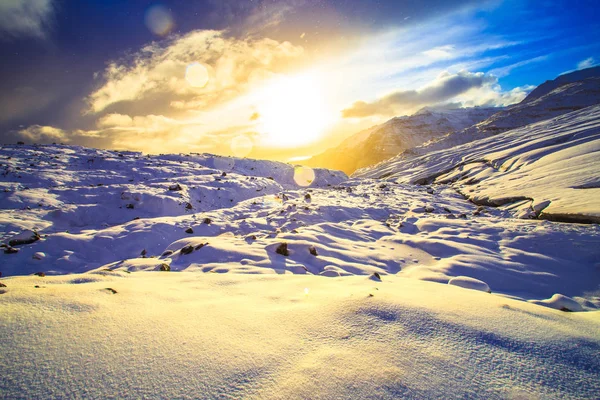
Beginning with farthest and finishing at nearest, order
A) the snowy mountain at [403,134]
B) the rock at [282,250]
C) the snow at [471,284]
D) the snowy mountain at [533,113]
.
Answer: the snowy mountain at [403,134]
the snowy mountain at [533,113]
the rock at [282,250]
the snow at [471,284]

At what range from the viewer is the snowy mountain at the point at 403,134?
123 metres

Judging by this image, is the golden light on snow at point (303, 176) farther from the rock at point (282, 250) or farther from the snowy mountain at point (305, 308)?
the rock at point (282, 250)

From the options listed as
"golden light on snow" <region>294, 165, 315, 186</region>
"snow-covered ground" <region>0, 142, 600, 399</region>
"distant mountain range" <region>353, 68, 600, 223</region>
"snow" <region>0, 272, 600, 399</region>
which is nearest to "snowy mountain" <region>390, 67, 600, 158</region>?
"distant mountain range" <region>353, 68, 600, 223</region>

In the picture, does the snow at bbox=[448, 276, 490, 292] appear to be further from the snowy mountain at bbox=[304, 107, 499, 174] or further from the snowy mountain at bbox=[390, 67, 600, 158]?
the snowy mountain at bbox=[304, 107, 499, 174]

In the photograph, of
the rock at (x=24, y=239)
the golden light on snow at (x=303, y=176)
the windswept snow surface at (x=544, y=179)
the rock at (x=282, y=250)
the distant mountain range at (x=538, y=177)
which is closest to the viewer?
the rock at (x=282, y=250)

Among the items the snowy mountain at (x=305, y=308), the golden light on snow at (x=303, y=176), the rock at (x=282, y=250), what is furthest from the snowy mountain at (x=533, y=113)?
the rock at (x=282, y=250)

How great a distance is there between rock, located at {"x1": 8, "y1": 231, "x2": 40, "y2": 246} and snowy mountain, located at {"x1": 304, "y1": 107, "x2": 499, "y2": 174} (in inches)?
4825

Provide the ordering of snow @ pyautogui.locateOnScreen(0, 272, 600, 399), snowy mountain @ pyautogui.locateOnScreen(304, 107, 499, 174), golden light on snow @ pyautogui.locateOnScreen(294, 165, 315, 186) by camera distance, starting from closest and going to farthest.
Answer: snow @ pyautogui.locateOnScreen(0, 272, 600, 399) < golden light on snow @ pyautogui.locateOnScreen(294, 165, 315, 186) < snowy mountain @ pyautogui.locateOnScreen(304, 107, 499, 174)

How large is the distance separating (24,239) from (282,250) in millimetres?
6204

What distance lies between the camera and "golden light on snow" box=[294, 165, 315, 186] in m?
25.2

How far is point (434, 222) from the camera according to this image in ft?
25.1

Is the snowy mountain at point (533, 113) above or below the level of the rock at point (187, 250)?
above

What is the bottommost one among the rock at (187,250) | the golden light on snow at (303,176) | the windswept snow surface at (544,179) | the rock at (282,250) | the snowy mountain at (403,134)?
the windswept snow surface at (544,179)

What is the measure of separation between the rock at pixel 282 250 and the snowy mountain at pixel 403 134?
121 metres
